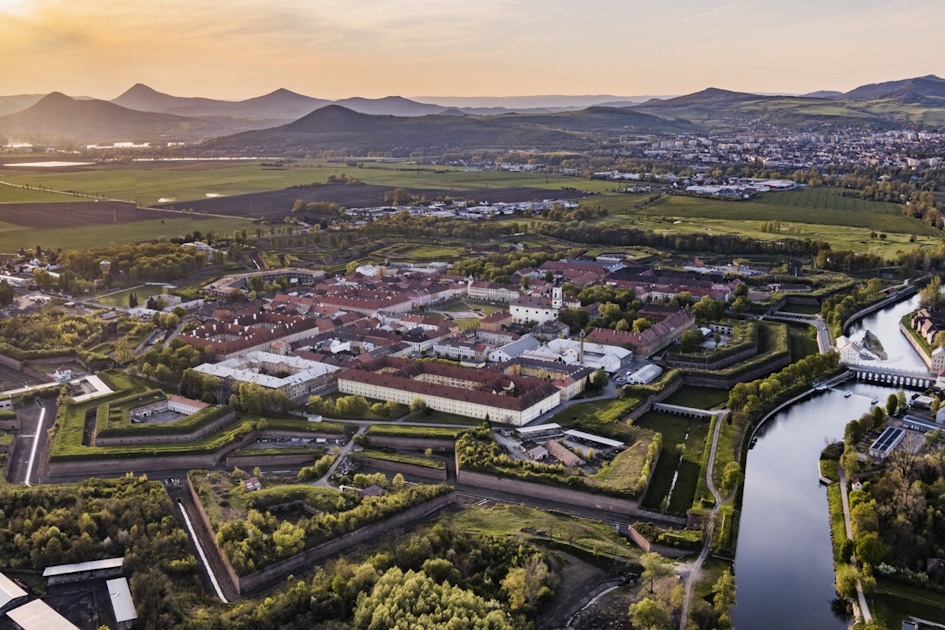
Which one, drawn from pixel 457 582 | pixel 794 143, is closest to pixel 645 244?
pixel 457 582

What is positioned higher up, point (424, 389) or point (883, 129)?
point (883, 129)

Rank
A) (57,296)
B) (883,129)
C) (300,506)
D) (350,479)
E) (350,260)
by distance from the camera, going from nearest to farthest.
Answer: (300,506)
(350,479)
(57,296)
(350,260)
(883,129)

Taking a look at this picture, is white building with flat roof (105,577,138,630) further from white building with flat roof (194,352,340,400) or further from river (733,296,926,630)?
river (733,296,926,630)

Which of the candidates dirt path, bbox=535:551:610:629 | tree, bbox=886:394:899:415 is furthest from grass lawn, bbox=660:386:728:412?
dirt path, bbox=535:551:610:629

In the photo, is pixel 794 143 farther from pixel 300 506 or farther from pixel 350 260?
pixel 300 506

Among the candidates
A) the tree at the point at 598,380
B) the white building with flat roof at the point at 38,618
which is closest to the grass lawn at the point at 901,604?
the tree at the point at 598,380

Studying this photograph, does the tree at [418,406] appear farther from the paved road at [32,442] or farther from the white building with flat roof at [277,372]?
the paved road at [32,442]
